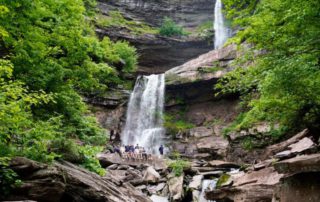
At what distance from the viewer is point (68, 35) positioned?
13.2 meters

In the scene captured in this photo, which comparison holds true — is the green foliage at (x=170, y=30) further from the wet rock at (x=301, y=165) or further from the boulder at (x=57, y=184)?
the wet rock at (x=301, y=165)

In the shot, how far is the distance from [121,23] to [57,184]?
4385cm

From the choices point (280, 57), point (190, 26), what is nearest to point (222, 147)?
point (280, 57)

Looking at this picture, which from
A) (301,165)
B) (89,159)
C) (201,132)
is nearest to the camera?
(301,165)

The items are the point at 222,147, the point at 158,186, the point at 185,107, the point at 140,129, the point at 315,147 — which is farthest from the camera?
the point at 185,107

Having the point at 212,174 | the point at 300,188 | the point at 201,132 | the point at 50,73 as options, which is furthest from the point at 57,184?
the point at 201,132

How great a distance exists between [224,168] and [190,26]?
38243 mm

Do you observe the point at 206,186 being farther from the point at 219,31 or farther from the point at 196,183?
the point at 219,31

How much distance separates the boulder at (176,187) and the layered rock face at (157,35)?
27.6 metres

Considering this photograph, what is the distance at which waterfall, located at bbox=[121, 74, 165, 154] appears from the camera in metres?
36.2

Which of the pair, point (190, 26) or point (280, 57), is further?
point (190, 26)

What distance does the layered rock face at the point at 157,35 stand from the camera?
47.0m

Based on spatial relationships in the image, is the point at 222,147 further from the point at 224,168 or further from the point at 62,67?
the point at 62,67

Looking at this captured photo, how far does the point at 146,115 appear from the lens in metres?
38.1
